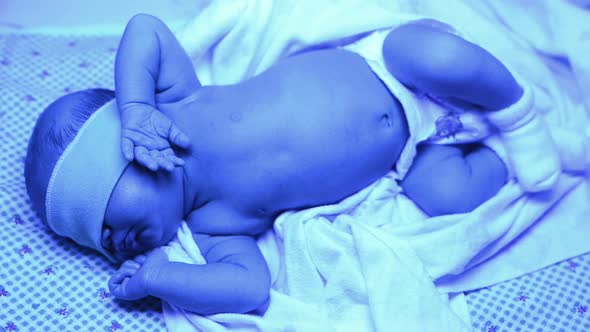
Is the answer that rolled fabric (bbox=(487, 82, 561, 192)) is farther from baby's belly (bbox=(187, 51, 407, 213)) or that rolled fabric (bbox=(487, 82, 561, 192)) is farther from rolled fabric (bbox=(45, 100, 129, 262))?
rolled fabric (bbox=(45, 100, 129, 262))

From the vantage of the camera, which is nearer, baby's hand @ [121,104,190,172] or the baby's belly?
baby's hand @ [121,104,190,172]

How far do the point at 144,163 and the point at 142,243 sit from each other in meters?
0.19

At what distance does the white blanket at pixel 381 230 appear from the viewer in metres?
1.17

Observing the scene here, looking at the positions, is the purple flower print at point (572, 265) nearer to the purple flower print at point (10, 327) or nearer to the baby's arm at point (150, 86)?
the baby's arm at point (150, 86)

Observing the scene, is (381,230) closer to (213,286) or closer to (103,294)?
(213,286)

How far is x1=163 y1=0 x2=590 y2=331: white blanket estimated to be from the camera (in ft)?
3.84

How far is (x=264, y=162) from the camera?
1230 millimetres

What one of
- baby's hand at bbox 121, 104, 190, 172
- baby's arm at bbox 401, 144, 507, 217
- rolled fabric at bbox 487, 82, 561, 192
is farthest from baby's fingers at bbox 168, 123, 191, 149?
rolled fabric at bbox 487, 82, 561, 192

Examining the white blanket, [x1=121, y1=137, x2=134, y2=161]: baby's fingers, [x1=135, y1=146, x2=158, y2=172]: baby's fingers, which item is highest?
[x1=121, y1=137, x2=134, y2=161]: baby's fingers

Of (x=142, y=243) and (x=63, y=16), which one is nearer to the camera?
(x=142, y=243)

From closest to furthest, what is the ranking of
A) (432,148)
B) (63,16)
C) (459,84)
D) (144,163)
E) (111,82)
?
(144,163) < (459,84) < (432,148) < (111,82) < (63,16)

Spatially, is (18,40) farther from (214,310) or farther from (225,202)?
(214,310)

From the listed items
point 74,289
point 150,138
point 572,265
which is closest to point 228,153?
point 150,138

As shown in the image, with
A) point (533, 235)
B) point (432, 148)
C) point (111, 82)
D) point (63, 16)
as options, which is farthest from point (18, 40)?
point (533, 235)
